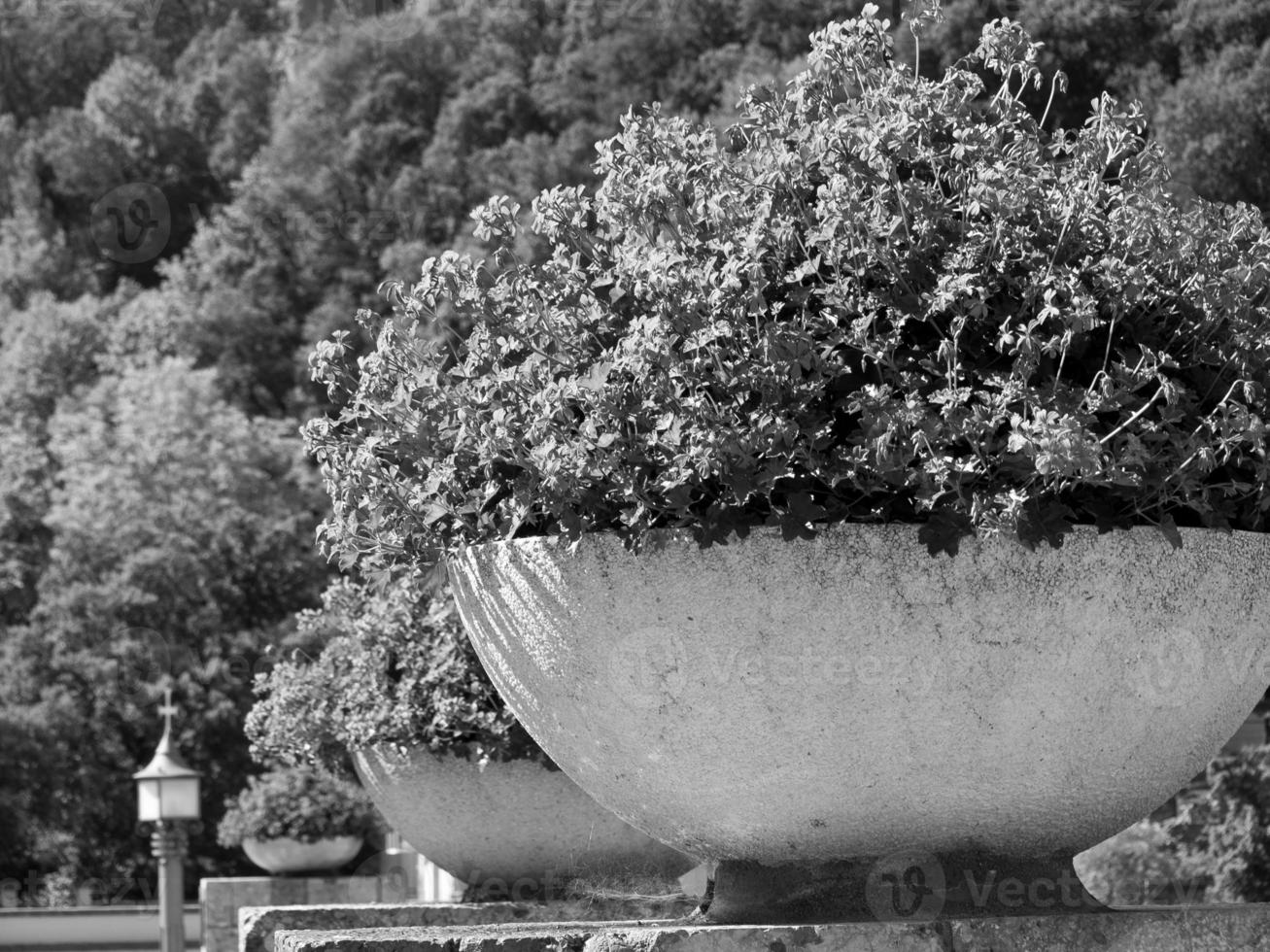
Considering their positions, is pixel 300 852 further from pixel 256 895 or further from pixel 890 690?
pixel 890 690

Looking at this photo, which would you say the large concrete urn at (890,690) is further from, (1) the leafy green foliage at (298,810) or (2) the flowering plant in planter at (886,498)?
(1) the leafy green foliage at (298,810)

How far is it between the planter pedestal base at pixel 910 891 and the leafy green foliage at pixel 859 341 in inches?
28.2

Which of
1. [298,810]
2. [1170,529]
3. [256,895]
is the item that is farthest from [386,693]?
[298,810]

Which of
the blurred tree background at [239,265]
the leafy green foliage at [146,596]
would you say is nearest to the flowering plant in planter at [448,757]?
the blurred tree background at [239,265]

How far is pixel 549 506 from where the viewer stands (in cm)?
342

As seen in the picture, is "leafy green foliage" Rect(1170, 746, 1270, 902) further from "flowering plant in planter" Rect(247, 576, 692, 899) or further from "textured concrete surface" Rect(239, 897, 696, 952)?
"textured concrete surface" Rect(239, 897, 696, 952)

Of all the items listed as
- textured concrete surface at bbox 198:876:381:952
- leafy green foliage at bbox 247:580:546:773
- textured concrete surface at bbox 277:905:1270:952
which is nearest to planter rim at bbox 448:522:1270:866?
textured concrete surface at bbox 277:905:1270:952

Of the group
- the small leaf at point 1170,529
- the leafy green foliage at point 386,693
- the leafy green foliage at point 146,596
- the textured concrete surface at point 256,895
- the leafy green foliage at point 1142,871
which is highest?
the leafy green foliage at point 146,596

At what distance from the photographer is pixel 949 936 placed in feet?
10.3

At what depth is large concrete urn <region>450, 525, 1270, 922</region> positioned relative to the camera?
3238mm

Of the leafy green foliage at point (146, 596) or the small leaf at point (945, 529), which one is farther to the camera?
the leafy green foliage at point (146, 596)

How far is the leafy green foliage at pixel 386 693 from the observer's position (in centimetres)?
575

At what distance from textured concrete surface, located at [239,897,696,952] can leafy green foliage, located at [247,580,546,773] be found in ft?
2.14

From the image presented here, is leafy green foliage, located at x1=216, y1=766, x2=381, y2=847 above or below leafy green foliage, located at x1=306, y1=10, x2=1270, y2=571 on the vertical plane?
below
